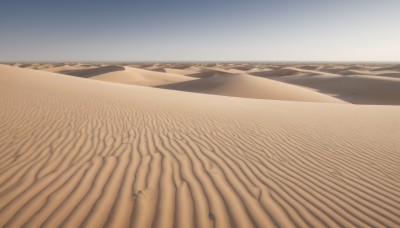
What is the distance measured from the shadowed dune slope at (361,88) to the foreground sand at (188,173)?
1878cm

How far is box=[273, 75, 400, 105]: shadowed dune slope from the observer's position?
22766 mm

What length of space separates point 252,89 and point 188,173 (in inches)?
753

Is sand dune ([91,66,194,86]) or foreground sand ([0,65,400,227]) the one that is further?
Answer: sand dune ([91,66,194,86])

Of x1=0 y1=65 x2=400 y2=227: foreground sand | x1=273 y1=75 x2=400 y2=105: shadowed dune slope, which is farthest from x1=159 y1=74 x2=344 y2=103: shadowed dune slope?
x1=0 y1=65 x2=400 y2=227: foreground sand

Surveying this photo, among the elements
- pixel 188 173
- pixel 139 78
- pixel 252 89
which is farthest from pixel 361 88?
pixel 188 173

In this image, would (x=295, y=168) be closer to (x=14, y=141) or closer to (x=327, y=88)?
(x=14, y=141)

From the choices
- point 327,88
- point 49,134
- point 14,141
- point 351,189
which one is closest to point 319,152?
point 351,189

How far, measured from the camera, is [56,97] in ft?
31.4

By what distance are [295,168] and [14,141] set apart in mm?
5174

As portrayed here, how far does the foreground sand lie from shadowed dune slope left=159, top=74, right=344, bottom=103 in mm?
13621

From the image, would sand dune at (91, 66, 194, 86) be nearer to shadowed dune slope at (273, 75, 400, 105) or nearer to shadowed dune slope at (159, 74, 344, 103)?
shadowed dune slope at (159, 74, 344, 103)

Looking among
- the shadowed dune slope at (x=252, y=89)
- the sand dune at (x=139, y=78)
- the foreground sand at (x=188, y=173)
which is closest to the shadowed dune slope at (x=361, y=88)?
the shadowed dune slope at (x=252, y=89)

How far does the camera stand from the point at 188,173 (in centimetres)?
383

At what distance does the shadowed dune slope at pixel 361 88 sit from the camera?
22.8 m
